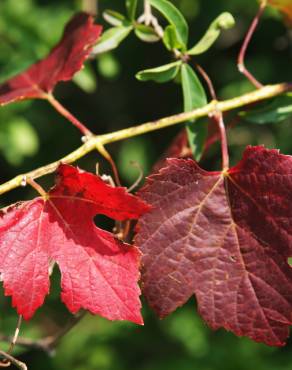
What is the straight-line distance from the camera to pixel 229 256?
1264mm

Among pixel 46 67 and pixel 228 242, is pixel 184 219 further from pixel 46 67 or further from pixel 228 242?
pixel 46 67

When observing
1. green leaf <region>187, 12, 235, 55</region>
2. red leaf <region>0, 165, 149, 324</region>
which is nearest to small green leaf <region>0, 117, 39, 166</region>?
green leaf <region>187, 12, 235, 55</region>

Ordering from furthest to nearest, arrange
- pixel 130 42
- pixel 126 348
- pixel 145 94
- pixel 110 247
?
pixel 145 94 < pixel 130 42 < pixel 126 348 < pixel 110 247

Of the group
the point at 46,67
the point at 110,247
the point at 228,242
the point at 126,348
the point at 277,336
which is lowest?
the point at 126,348

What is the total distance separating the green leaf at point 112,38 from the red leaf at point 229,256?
1.57ft

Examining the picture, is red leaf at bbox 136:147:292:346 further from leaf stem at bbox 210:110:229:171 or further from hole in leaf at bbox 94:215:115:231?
hole in leaf at bbox 94:215:115:231

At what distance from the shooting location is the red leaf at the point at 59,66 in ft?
5.09

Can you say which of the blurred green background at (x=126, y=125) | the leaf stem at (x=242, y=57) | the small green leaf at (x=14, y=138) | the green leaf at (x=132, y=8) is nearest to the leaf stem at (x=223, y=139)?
the leaf stem at (x=242, y=57)

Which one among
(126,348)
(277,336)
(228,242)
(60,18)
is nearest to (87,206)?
(228,242)

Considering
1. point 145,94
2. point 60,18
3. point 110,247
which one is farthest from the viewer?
point 145,94

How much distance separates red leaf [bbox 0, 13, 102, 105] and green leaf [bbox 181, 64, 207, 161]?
0.23 metres

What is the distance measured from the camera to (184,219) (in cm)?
127

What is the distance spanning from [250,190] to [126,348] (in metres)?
2.11

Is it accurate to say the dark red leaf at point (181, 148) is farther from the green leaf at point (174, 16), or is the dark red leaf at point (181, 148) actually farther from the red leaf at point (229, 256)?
the red leaf at point (229, 256)
